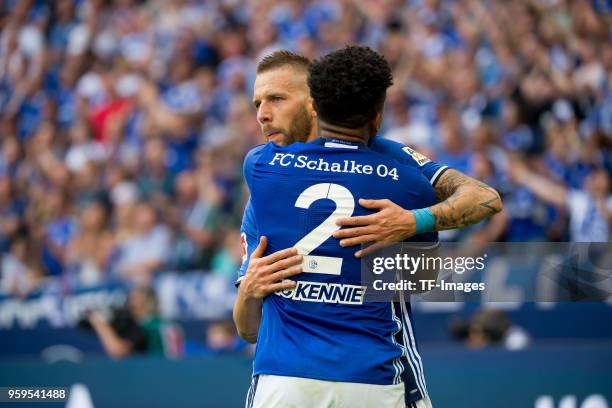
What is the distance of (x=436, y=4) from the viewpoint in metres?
12.9

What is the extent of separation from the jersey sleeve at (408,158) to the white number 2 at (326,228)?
31 cm

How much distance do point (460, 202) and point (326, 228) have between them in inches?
22.6

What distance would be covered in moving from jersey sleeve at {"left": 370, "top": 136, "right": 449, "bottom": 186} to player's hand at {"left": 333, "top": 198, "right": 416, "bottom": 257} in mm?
279

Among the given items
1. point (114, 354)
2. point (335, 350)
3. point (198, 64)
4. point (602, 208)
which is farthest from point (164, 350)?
point (335, 350)

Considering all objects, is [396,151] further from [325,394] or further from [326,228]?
[325,394]

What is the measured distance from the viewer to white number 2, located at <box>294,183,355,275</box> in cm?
371

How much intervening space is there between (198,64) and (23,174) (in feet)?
10.3

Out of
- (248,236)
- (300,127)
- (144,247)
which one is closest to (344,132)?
(248,236)

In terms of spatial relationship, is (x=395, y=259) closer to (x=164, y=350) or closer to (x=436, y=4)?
(x=164, y=350)

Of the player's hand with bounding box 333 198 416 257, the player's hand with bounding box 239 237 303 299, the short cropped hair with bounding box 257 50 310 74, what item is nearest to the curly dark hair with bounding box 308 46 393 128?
the player's hand with bounding box 333 198 416 257

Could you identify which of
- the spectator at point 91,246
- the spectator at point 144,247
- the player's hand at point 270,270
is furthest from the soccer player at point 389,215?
the spectator at point 91,246

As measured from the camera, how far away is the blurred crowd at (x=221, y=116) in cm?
1070

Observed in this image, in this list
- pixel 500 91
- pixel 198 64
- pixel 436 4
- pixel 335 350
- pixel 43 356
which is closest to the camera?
pixel 335 350

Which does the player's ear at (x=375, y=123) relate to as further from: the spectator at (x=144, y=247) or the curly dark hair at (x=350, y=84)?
the spectator at (x=144, y=247)
